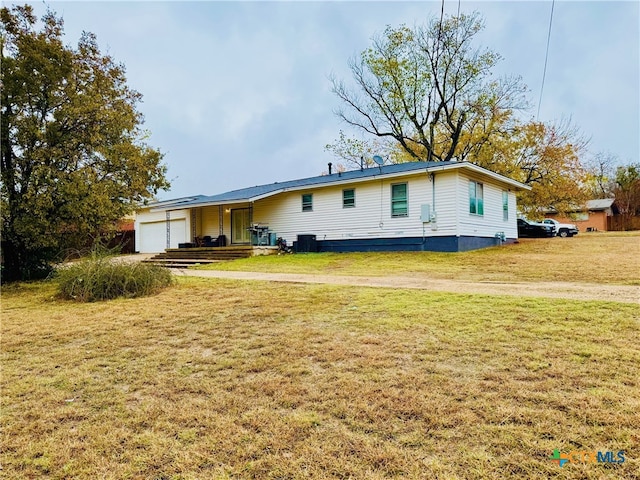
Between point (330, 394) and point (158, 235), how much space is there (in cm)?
2357

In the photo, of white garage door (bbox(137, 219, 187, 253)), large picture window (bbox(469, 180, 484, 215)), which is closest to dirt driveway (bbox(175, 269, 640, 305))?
large picture window (bbox(469, 180, 484, 215))

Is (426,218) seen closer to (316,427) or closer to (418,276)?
(418,276)

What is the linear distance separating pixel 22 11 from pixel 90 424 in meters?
11.3

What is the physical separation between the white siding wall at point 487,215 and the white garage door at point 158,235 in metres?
15.1

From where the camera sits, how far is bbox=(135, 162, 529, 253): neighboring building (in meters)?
15.3

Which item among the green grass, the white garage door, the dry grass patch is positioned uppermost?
the white garage door

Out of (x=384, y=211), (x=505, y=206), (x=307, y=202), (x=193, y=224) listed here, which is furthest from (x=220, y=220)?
(x=505, y=206)

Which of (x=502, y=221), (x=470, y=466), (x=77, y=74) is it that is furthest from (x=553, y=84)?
(x=470, y=466)

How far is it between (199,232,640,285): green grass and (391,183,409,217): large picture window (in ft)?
5.94

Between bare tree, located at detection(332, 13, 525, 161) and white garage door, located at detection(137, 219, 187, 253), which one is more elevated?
bare tree, located at detection(332, 13, 525, 161)

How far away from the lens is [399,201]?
53.6 feet

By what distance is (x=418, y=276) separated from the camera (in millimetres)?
9586

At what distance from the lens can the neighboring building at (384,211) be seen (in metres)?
15.3

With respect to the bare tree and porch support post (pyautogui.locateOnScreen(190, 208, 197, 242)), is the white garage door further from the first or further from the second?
the bare tree
